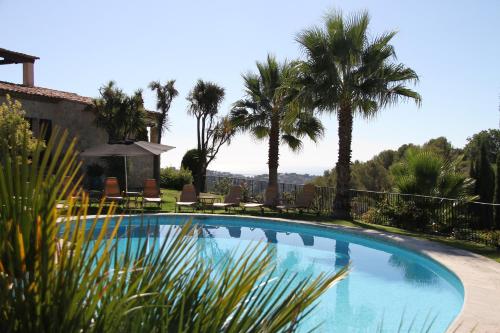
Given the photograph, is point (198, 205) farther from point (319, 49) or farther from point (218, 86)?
point (218, 86)

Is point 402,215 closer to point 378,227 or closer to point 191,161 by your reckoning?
point 378,227

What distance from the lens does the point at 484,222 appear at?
12.4 meters

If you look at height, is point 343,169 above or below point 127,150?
below

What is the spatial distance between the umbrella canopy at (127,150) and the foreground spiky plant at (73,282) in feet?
50.6

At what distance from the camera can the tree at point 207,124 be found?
23.1 m

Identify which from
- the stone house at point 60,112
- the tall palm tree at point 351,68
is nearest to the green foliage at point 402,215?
the tall palm tree at point 351,68

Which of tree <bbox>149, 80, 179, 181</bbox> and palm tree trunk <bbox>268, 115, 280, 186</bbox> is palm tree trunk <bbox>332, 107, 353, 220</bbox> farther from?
tree <bbox>149, 80, 179, 181</bbox>

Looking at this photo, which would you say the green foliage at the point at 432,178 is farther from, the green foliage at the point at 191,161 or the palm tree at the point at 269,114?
the green foliage at the point at 191,161

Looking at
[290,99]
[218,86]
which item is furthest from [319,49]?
[218,86]

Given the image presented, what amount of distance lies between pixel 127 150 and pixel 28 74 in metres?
9.81

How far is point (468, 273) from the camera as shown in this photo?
8.25 meters

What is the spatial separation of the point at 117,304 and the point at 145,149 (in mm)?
15942

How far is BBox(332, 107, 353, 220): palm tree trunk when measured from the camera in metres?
15.9

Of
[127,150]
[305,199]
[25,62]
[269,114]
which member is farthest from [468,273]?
[25,62]
